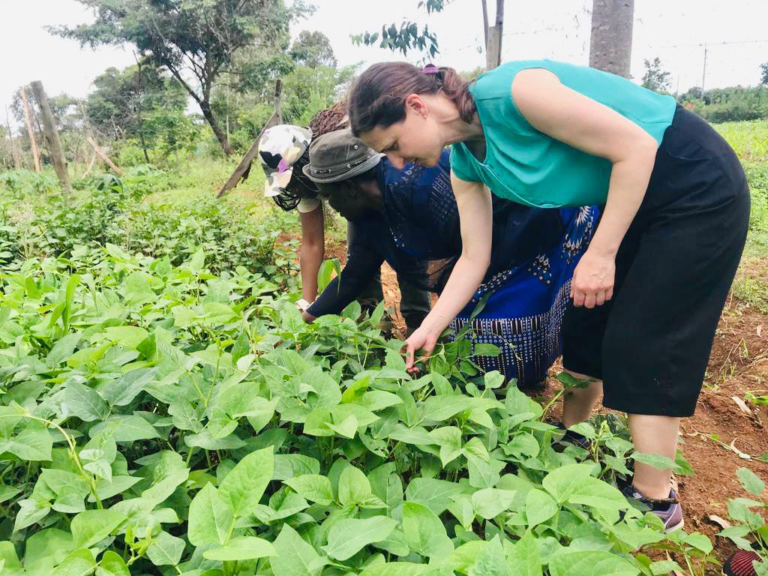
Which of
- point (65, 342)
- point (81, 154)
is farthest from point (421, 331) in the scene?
point (81, 154)

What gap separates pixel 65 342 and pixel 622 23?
2.70 meters

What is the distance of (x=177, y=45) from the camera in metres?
18.8

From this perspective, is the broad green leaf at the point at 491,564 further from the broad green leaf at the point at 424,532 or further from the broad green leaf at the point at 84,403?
the broad green leaf at the point at 84,403

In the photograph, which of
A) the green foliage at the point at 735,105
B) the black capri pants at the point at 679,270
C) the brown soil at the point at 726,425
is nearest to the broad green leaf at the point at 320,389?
the black capri pants at the point at 679,270

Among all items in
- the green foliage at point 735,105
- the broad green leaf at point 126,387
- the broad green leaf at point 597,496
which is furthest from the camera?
the green foliage at point 735,105

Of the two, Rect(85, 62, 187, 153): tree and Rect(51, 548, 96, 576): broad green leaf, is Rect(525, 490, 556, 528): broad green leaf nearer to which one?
Rect(51, 548, 96, 576): broad green leaf

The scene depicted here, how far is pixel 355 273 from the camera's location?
2262 millimetres

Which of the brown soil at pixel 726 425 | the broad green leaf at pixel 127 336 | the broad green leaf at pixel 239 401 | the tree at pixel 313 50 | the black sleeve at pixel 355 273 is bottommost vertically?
the brown soil at pixel 726 425

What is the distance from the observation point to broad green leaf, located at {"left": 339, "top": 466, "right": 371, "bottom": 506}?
91 centimetres

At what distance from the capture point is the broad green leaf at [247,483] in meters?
0.82

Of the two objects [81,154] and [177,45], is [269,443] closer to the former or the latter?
[177,45]

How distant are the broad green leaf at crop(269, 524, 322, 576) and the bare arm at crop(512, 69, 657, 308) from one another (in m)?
0.96

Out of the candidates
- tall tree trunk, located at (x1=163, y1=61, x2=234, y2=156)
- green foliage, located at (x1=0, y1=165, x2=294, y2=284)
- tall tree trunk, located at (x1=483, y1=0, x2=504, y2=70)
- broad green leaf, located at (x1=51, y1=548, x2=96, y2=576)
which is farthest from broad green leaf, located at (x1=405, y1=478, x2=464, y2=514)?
tall tree trunk, located at (x1=163, y1=61, x2=234, y2=156)

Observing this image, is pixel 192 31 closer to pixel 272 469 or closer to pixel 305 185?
pixel 305 185
